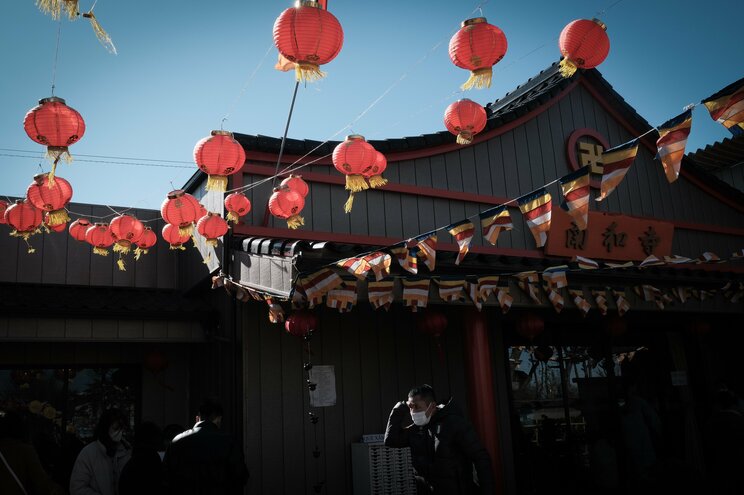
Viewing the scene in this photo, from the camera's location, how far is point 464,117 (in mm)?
7637

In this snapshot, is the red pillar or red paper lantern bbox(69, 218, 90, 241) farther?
red paper lantern bbox(69, 218, 90, 241)

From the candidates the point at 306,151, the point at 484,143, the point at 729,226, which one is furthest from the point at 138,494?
Result: the point at 729,226

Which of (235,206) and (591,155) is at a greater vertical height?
(591,155)

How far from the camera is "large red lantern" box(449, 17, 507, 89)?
6.15m

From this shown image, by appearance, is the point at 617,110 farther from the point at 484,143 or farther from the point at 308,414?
the point at 308,414

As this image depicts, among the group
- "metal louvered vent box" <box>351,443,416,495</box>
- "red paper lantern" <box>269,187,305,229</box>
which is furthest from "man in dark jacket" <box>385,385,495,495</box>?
"red paper lantern" <box>269,187,305,229</box>

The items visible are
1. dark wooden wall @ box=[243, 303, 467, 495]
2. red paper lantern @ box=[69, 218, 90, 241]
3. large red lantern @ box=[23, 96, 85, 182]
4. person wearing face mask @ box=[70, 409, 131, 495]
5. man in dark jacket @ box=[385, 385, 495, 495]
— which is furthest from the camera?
red paper lantern @ box=[69, 218, 90, 241]

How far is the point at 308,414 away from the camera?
343 inches

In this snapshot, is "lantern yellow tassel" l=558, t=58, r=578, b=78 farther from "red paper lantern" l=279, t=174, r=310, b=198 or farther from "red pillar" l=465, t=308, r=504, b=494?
"red paper lantern" l=279, t=174, r=310, b=198

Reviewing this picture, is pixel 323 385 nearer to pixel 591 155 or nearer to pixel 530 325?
pixel 530 325

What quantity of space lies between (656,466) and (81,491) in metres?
4.64

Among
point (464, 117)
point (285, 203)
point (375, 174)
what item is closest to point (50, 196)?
point (285, 203)

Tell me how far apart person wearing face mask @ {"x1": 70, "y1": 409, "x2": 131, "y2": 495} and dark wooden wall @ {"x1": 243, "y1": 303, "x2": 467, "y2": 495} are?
2643 millimetres

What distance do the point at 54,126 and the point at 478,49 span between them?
4451 millimetres
